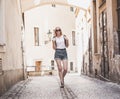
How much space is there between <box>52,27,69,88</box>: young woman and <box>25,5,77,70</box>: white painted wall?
1238 inches

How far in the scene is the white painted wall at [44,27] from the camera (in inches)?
1726

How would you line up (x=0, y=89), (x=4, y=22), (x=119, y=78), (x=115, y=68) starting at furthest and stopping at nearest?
(x=115, y=68), (x=119, y=78), (x=4, y=22), (x=0, y=89)

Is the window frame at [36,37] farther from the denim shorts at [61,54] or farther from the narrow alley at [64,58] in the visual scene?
the denim shorts at [61,54]

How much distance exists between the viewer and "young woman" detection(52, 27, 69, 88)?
11.3m

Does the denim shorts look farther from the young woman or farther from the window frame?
the window frame

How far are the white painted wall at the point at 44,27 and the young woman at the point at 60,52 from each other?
3144cm

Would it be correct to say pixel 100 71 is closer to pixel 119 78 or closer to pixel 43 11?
pixel 119 78

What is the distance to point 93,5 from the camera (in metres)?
18.2

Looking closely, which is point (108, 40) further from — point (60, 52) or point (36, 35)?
point (36, 35)

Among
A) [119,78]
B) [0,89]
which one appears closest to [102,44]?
[119,78]

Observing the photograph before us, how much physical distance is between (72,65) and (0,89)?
37093 mm

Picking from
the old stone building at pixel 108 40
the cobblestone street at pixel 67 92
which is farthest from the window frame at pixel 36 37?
the cobblestone street at pixel 67 92

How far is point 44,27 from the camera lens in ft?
147

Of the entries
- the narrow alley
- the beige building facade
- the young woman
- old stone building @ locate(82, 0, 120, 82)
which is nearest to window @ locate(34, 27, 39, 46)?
the beige building facade
